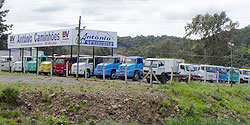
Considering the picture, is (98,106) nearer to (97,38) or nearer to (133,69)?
(133,69)

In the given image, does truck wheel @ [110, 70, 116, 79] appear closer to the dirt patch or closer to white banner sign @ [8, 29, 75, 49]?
white banner sign @ [8, 29, 75, 49]

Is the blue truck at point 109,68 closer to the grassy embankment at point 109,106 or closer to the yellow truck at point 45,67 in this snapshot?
the yellow truck at point 45,67

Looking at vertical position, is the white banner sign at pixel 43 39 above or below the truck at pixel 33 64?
above

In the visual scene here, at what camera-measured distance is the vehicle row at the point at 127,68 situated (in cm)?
2425

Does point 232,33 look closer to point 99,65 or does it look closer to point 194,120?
point 99,65

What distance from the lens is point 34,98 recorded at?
11.6m

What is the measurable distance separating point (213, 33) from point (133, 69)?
35.0 m

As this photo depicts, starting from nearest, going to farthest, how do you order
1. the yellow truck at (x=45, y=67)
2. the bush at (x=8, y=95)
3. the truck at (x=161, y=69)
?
the bush at (x=8, y=95)
the truck at (x=161, y=69)
the yellow truck at (x=45, y=67)

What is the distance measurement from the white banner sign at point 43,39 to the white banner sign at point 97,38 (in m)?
1.28

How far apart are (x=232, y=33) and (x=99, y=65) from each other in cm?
3706

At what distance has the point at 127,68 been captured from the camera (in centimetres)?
2394

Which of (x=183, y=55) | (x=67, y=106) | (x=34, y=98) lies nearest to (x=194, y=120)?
(x=67, y=106)

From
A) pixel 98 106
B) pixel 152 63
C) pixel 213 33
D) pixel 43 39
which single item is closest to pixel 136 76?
pixel 152 63

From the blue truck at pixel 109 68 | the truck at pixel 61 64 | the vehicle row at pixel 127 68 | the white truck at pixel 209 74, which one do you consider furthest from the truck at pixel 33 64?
the white truck at pixel 209 74
